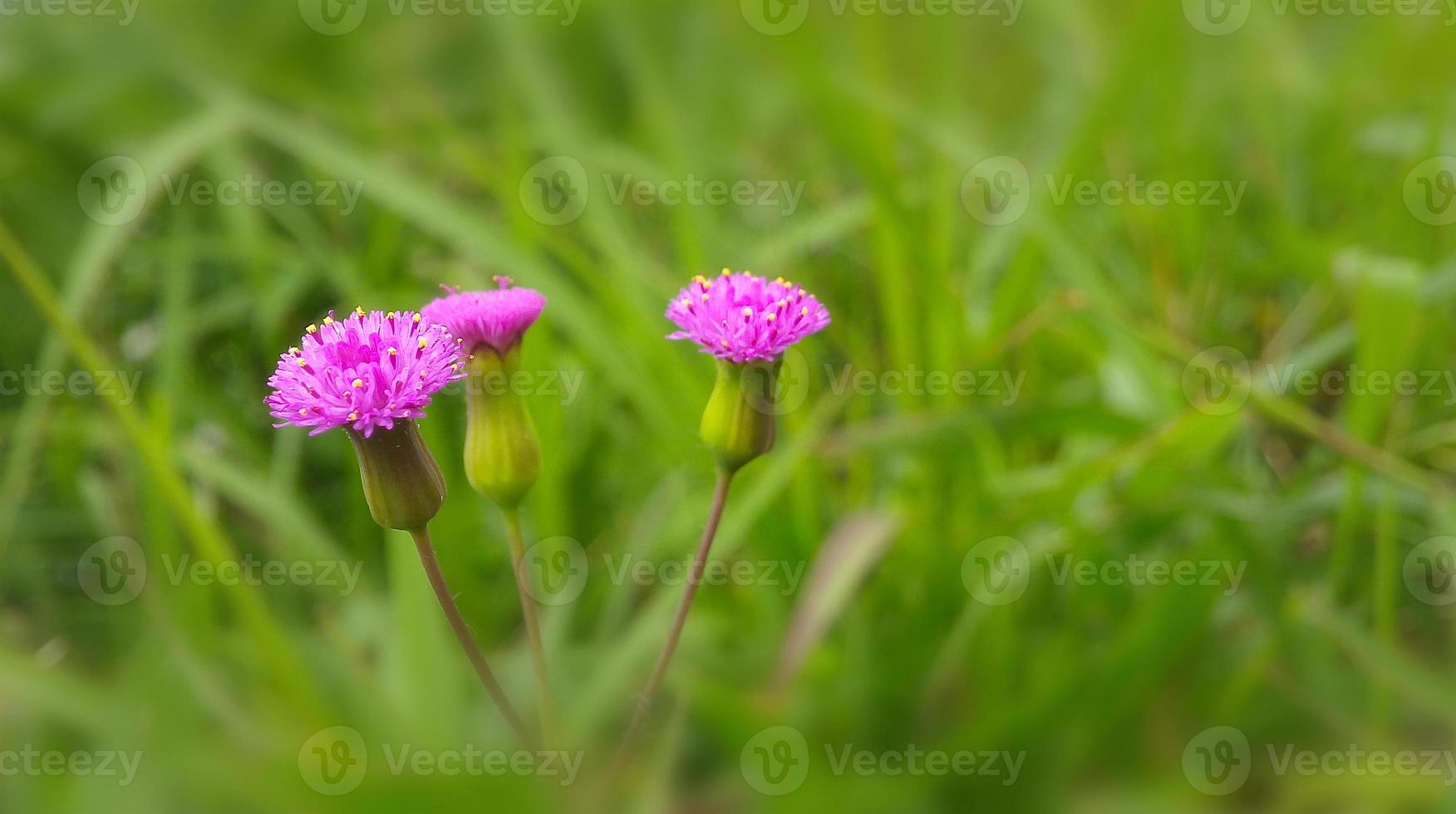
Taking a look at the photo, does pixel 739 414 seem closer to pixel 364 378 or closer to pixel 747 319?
pixel 747 319

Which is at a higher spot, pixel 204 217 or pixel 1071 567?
pixel 204 217

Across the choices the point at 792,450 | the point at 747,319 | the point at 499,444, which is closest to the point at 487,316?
the point at 499,444

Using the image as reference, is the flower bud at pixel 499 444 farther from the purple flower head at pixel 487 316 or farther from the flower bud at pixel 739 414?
the flower bud at pixel 739 414

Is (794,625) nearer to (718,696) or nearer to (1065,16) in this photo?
(718,696)

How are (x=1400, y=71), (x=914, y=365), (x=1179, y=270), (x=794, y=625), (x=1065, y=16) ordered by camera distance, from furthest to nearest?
(x=1400, y=71) < (x=1065, y=16) < (x=1179, y=270) < (x=914, y=365) < (x=794, y=625)

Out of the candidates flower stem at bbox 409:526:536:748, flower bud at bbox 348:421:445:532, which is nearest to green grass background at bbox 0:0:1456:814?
flower stem at bbox 409:526:536:748

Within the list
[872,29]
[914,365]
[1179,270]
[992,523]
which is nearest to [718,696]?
[992,523]

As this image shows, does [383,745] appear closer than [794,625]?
Yes

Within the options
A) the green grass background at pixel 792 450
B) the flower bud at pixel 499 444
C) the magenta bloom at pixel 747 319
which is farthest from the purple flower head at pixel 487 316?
the green grass background at pixel 792 450
